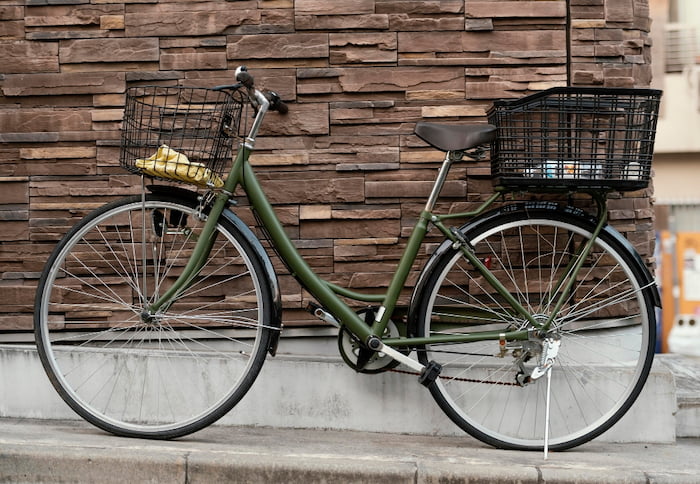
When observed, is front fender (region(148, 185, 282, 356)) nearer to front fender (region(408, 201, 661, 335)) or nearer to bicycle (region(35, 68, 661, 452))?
bicycle (region(35, 68, 661, 452))

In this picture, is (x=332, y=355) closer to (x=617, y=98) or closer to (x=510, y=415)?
(x=510, y=415)

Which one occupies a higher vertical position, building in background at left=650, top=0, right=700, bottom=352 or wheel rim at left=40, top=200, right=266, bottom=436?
building in background at left=650, top=0, right=700, bottom=352

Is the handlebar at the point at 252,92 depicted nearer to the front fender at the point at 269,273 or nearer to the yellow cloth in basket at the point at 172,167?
the yellow cloth in basket at the point at 172,167

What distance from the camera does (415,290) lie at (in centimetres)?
388

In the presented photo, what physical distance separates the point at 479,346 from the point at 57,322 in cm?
216

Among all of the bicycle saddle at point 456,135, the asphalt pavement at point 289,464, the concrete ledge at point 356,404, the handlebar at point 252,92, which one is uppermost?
the handlebar at point 252,92

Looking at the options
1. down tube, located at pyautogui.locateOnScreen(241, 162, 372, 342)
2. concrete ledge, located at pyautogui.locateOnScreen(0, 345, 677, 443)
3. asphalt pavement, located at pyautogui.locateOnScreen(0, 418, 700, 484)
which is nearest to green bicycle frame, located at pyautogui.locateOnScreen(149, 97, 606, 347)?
down tube, located at pyautogui.locateOnScreen(241, 162, 372, 342)

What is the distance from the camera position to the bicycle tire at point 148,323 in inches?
152

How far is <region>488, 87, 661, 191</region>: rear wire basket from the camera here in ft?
12.1

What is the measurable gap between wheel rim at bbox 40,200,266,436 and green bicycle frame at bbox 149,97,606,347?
0.45ft

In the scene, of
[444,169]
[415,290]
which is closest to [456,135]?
[444,169]

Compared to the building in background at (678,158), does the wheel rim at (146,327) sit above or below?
below

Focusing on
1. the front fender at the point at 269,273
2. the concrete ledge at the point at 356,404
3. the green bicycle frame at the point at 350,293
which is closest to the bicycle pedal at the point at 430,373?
the green bicycle frame at the point at 350,293

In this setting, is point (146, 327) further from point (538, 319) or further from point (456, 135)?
point (538, 319)
